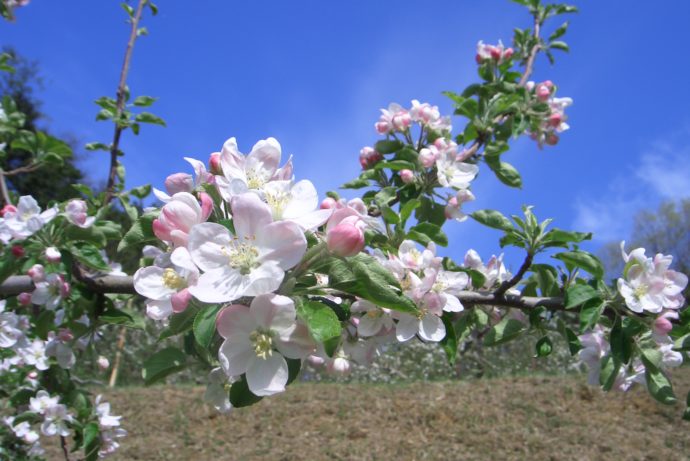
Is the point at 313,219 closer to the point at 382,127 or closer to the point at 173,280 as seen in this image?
the point at 173,280

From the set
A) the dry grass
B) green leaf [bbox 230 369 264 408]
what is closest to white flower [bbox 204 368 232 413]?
green leaf [bbox 230 369 264 408]

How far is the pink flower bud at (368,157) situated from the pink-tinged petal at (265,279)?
4.96ft

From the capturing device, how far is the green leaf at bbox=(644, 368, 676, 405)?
1350 mm

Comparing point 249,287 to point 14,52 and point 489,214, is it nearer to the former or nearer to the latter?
point 489,214

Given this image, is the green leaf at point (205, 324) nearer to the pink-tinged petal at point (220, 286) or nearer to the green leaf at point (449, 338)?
the pink-tinged petal at point (220, 286)

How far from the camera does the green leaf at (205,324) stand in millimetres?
753

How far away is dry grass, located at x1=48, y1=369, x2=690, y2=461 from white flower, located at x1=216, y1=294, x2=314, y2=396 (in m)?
4.17

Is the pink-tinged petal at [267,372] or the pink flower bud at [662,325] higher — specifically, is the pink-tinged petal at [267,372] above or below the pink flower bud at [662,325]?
below

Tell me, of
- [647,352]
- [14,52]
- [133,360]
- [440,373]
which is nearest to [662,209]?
[440,373]

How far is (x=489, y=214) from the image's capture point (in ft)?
5.08

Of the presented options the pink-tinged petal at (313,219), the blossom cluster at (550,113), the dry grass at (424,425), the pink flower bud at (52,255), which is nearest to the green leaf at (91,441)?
the pink flower bud at (52,255)

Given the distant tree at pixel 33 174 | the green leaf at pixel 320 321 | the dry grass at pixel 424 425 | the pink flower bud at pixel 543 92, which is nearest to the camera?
the green leaf at pixel 320 321

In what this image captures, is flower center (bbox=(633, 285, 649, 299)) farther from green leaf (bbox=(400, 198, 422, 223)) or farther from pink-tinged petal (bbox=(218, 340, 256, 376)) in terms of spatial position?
pink-tinged petal (bbox=(218, 340, 256, 376))

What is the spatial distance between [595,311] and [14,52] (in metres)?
21.4
